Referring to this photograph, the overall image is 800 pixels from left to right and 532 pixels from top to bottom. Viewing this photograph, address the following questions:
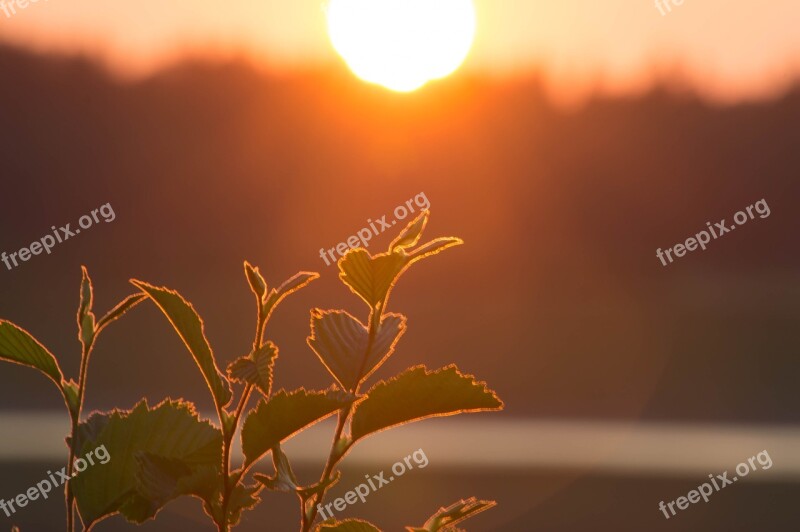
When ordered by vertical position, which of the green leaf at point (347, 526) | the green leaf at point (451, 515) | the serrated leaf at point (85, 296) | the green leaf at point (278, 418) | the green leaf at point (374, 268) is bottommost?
the green leaf at point (451, 515)

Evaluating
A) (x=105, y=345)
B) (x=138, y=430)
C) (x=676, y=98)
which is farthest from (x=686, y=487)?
(x=676, y=98)

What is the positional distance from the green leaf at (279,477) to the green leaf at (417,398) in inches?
1.9

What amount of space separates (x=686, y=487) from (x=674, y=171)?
59.2 ft

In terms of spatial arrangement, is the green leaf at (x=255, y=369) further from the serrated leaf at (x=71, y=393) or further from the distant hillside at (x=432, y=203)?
the distant hillside at (x=432, y=203)

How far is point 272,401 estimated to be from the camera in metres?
0.72

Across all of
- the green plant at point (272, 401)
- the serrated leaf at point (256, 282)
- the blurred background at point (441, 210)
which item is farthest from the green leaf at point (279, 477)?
the blurred background at point (441, 210)

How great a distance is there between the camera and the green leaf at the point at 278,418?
713mm

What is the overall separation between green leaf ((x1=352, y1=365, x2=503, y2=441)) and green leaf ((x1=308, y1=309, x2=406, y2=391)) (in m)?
0.02

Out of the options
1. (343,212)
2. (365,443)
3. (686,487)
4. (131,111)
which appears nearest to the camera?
(686,487)

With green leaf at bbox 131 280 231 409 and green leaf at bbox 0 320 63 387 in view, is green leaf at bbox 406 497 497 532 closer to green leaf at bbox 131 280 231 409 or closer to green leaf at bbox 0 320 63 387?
green leaf at bbox 131 280 231 409

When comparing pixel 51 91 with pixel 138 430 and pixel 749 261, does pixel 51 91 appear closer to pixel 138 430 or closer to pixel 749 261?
pixel 749 261

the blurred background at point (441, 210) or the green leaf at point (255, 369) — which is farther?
the blurred background at point (441, 210)

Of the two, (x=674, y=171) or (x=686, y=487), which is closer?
(x=686, y=487)

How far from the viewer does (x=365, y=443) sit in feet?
49.7
